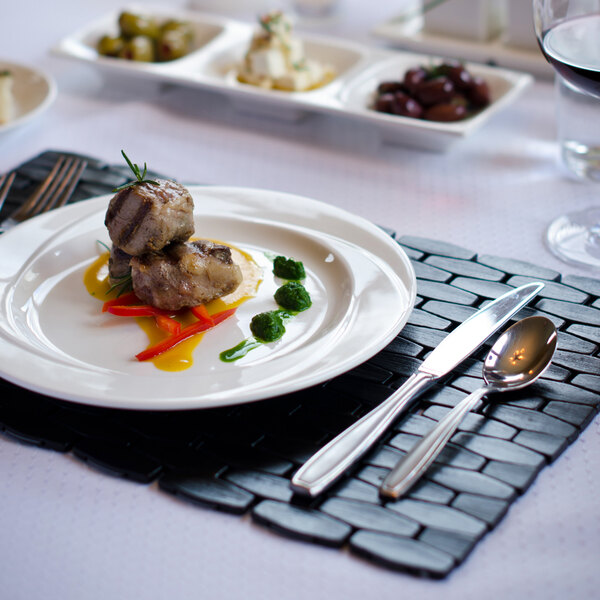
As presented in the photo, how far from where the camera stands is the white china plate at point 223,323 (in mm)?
1116

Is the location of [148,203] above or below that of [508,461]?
above

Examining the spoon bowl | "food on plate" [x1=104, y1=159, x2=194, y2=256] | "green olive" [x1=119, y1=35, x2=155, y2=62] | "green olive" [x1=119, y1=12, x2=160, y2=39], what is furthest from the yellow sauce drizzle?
"green olive" [x1=119, y1=12, x2=160, y2=39]

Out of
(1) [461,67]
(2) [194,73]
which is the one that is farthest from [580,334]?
(2) [194,73]

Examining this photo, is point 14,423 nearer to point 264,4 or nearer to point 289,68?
point 289,68

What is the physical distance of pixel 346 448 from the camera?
103cm

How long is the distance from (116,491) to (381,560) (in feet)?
1.30

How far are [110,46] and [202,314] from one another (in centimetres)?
149

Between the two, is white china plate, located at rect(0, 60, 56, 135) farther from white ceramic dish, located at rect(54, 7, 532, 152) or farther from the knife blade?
the knife blade

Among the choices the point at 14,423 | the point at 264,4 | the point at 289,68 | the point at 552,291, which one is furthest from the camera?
the point at 264,4

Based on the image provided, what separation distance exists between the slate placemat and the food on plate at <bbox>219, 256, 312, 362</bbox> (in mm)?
109

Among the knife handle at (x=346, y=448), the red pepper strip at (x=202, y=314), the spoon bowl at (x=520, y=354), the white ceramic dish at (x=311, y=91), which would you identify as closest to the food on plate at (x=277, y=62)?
the white ceramic dish at (x=311, y=91)

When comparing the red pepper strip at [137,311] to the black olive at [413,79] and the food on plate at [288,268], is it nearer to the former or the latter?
the food on plate at [288,268]

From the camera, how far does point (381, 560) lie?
3.12ft

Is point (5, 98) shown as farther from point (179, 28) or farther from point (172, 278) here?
point (172, 278)
